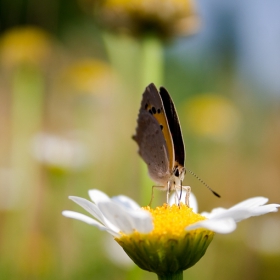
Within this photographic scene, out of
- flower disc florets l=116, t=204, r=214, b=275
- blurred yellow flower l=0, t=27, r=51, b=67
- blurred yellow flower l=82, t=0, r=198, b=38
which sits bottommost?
flower disc florets l=116, t=204, r=214, b=275

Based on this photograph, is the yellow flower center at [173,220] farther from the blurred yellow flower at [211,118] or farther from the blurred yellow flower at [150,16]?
the blurred yellow flower at [211,118]

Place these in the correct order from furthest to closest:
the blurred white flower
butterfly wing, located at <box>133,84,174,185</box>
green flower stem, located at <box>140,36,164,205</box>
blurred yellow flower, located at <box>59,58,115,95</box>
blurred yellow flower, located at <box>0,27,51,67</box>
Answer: blurred yellow flower, located at <box>59,58,115,95</box>, blurred yellow flower, located at <box>0,27,51,67</box>, the blurred white flower, green flower stem, located at <box>140,36,164,205</box>, butterfly wing, located at <box>133,84,174,185</box>

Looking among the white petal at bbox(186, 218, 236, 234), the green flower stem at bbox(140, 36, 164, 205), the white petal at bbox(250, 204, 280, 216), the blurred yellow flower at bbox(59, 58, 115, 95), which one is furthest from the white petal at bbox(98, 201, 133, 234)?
the blurred yellow flower at bbox(59, 58, 115, 95)

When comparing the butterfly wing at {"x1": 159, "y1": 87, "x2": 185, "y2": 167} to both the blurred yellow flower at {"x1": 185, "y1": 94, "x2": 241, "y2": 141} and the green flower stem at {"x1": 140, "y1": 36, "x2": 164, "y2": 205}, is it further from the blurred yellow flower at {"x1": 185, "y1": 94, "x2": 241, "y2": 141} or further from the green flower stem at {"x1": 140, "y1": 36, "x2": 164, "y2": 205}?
the blurred yellow flower at {"x1": 185, "y1": 94, "x2": 241, "y2": 141}

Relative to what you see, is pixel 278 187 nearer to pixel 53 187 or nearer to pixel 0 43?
pixel 53 187

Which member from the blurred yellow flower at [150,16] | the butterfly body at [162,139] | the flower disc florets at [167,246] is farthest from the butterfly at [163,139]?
the blurred yellow flower at [150,16]

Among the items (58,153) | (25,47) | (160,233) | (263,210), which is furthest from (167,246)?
(25,47)

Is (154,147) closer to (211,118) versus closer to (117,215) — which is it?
(117,215)
